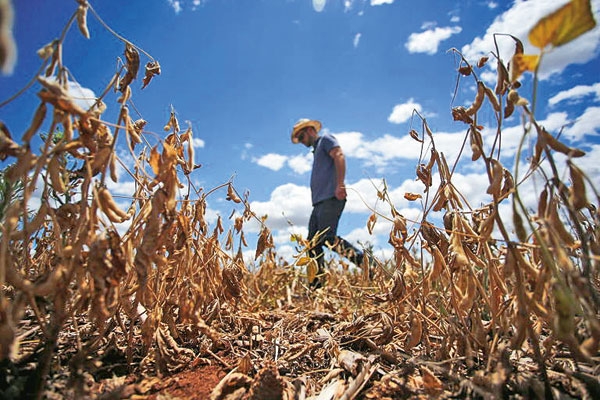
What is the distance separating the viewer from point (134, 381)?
40.6 inches

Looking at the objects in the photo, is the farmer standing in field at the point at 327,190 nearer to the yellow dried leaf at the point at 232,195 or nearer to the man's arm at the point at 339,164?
the man's arm at the point at 339,164

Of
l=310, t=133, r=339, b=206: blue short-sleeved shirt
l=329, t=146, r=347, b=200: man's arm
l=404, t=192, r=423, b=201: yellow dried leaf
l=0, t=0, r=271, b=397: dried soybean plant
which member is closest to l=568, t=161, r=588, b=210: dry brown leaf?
l=404, t=192, r=423, b=201: yellow dried leaf

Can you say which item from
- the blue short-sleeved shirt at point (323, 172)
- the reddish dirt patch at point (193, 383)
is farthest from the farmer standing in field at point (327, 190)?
the reddish dirt patch at point (193, 383)

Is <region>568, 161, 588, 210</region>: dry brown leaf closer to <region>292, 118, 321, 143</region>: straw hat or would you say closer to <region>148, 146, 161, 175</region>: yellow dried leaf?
<region>148, 146, 161, 175</region>: yellow dried leaf

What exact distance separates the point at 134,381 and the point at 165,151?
0.70 m

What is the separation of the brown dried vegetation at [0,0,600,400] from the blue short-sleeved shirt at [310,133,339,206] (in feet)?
9.20

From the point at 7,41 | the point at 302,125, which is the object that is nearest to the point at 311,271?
the point at 7,41

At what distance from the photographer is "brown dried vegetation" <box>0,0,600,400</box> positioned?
2.58 feet

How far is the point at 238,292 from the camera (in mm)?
1326

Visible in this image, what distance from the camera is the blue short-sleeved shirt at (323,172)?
4.20 m

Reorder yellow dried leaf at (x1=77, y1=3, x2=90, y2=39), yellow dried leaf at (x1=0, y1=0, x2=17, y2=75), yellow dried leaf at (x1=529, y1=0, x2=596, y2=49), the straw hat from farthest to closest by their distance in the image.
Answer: the straw hat → yellow dried leaf at (x1=77, y1=3, x2=90, y2=39) → yellow dried leaf at (x1=529, y1=0, x2=596, y2=49) → yellow dried leaf at (x1=0, y1=0, x2=17, y2=75)

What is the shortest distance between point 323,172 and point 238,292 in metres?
3.14

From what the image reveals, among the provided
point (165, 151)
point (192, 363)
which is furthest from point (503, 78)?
point (192, 363)

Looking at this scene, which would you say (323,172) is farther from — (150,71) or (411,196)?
(150,71)
